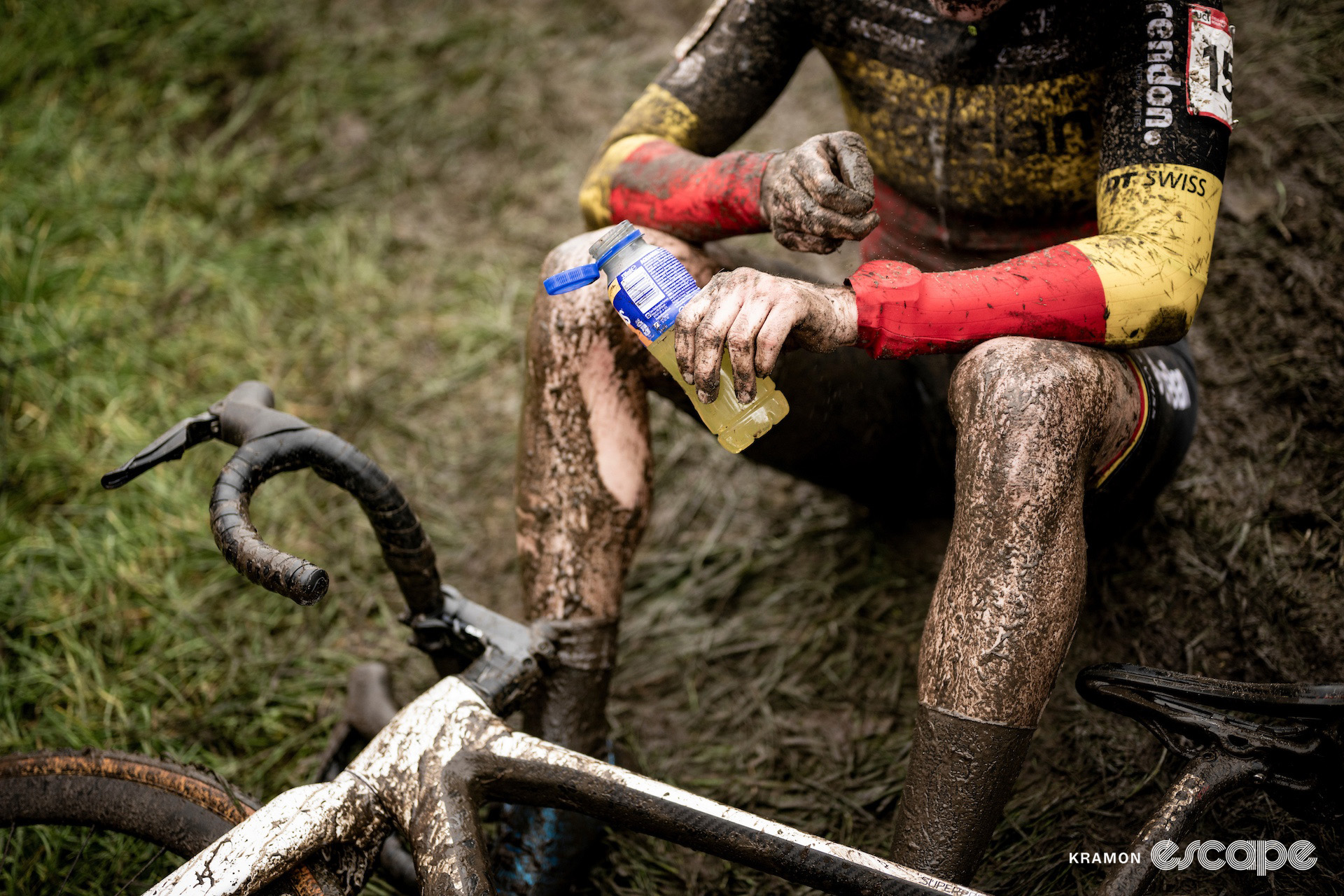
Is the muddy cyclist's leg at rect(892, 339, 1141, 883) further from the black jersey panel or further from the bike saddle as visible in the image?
the black jersey panel

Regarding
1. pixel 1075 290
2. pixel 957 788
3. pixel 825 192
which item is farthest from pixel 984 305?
pixel 957 788

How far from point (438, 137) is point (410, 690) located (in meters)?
2.35

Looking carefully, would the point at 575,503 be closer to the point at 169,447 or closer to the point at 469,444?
the point at 169,447

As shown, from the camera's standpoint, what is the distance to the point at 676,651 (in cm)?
223

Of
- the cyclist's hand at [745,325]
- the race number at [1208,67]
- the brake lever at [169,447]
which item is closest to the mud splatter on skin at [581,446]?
the cyclist's hand at [745,325]

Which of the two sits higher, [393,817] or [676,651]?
[393,817]

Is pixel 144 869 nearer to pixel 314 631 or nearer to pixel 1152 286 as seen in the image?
pixel 314 631

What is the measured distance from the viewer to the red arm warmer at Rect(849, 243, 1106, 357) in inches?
49.7

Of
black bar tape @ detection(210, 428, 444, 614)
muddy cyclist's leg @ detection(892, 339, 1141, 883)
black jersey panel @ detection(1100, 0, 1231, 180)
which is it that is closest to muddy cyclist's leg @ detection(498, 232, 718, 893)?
black bar tape @ detection(210, 428, 444, 614)

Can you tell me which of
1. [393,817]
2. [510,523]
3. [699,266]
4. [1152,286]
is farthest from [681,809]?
[510,523]

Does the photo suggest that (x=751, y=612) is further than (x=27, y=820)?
Yes

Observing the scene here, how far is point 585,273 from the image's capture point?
1386mm

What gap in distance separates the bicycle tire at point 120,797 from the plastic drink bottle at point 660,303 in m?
0.95

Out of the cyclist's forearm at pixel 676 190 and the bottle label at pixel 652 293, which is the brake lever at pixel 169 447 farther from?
the cyclist's forearm at pixel 676 190
